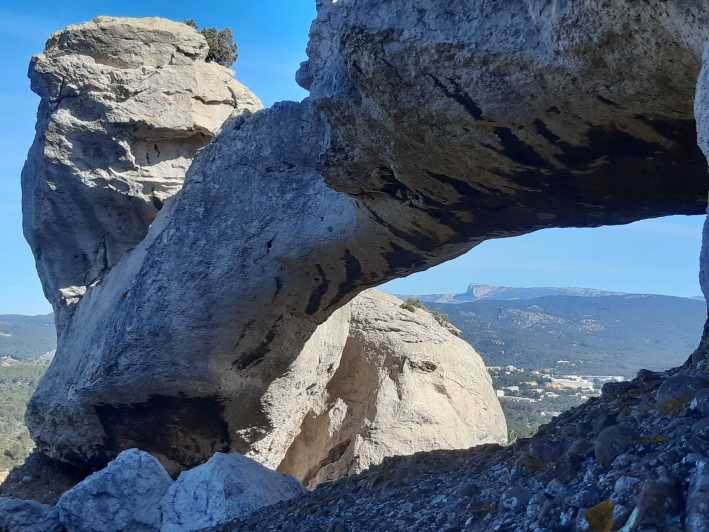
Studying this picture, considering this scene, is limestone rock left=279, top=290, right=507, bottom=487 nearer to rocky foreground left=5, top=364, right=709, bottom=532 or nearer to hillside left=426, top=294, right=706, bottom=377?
rocky foreground left=5, top=364, right=709, bottom=532

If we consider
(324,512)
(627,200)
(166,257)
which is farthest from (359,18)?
(166,257)

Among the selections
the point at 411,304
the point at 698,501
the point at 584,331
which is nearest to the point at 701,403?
the point at 698,501

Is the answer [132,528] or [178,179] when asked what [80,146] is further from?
[132,528]

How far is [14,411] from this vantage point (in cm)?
6456

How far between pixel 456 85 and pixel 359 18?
2.73 feet

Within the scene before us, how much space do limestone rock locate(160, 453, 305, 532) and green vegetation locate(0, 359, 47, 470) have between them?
58.5 ft

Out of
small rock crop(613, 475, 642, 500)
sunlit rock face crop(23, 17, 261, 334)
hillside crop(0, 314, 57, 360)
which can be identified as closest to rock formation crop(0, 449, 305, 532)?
small rock crop(613, 475, 642, 500)

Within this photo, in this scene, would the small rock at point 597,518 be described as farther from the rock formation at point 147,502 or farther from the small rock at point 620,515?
the rock formation at point 147,502

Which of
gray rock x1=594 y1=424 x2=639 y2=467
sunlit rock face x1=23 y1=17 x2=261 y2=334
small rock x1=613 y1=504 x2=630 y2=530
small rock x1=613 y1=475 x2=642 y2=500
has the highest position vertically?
sunlit rock face x1=23 y1=17 x2=261 y2=334

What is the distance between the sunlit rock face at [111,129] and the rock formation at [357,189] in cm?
40

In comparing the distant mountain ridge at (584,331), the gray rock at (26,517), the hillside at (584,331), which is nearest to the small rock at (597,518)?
the gray rock at (26,517)

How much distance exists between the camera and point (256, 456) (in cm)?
1017

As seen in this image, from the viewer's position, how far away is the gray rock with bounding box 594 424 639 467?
2.92m

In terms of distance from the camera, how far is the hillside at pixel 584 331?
73.6 meters
